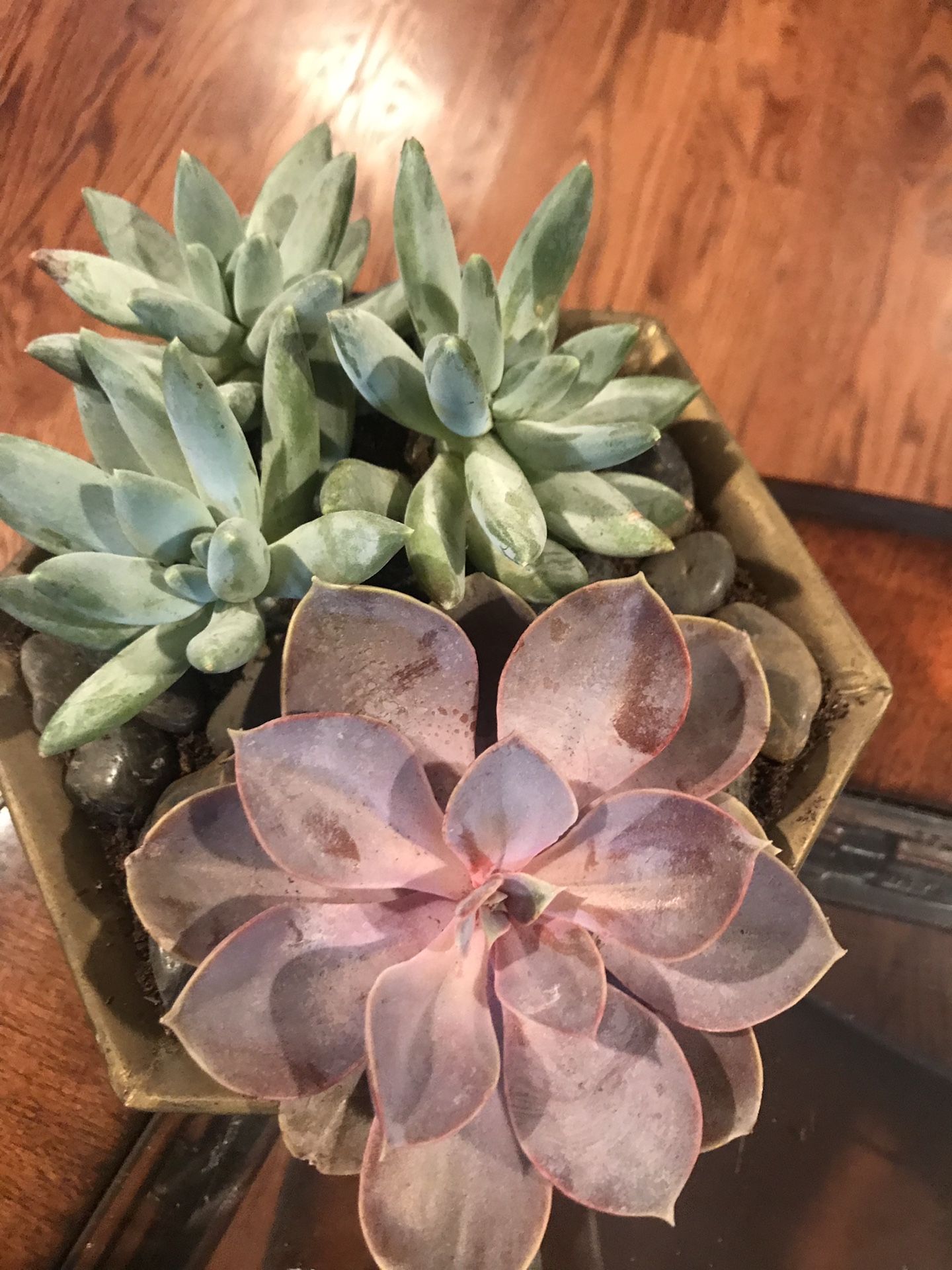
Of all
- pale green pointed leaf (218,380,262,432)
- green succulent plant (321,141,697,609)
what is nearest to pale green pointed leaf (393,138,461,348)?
green succulent plant (321,141,697,609)

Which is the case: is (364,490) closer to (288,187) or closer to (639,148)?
(288,187)

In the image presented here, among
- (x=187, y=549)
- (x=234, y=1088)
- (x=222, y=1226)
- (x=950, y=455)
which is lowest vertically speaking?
(x=222, y=1226)

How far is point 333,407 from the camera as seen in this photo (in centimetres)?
56

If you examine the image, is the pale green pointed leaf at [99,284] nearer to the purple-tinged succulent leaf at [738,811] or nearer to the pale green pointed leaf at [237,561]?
the pale green pointed leaf at [237,561]

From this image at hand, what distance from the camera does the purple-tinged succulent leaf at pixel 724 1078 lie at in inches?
16.8

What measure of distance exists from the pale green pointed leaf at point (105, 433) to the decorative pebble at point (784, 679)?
1.27 ft

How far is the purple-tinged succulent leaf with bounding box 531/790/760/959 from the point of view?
38 centimetres

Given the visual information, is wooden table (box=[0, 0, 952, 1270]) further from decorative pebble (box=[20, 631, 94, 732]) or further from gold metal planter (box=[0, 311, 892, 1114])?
decorative pebble (box=[20, 631, 94, 732])

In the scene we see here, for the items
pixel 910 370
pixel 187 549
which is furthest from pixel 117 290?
pixel 910 370

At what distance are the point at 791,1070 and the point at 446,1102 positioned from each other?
0.46m

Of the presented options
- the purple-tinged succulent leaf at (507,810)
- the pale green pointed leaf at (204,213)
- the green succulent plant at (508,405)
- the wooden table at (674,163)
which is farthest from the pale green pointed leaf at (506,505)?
the wooden table at (674,163)

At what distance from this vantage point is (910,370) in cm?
81

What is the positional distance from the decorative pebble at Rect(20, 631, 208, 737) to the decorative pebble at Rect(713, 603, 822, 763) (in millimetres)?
352

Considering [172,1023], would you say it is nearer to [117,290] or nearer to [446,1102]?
[446,1102]
